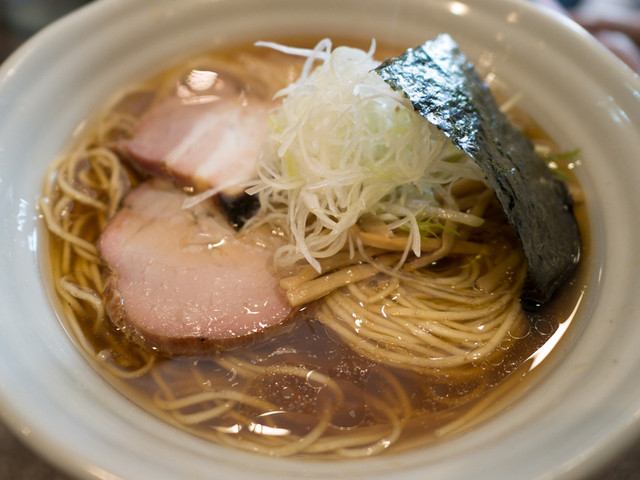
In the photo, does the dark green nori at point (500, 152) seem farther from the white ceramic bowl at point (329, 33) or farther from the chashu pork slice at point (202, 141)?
the chashu pork slice at point (202, 141)

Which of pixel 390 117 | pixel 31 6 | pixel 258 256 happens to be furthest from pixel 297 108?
pixel 31 6

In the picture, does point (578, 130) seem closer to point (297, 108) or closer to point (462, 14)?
point (462, 14)

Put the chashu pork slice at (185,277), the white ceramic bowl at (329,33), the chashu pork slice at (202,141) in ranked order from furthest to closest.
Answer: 1. the chashu pork slice at (202,141)
2. the chashu pork slice at (185,277)
3. the white ceramic bowl at (329,33)

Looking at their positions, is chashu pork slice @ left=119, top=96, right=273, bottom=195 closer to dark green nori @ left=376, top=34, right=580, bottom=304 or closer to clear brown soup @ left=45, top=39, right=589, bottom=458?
clear brown soup @ left=45, top=39, right=589, bottom=458

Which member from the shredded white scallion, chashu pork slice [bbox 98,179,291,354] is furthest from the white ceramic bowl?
the shredded white scallion

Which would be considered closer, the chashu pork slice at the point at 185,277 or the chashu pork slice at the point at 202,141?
the chashu pork slice at the point at 185,277

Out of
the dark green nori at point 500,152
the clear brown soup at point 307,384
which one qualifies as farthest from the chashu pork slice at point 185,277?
the dark green nori at point 500,152

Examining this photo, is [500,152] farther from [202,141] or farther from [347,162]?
[202,141]
